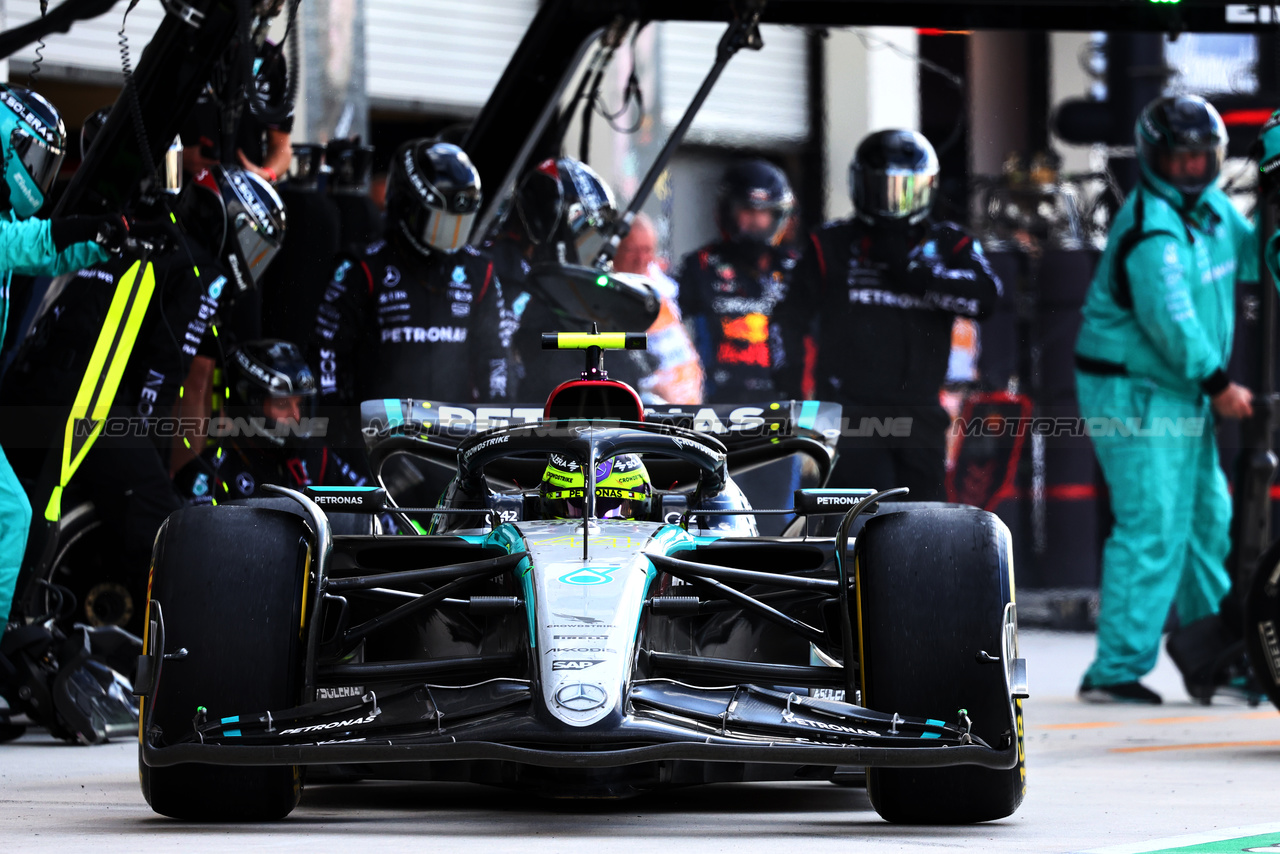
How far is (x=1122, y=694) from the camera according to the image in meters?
8.97

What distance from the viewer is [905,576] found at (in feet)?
15.7

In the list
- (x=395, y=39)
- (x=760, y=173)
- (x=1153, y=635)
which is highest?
(x=395, y=39)

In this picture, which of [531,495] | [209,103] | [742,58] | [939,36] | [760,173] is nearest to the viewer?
[531,495]

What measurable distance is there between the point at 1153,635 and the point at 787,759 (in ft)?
16.3

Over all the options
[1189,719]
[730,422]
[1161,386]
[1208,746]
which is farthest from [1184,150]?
[730,422]

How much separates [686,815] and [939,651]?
2.61 ft

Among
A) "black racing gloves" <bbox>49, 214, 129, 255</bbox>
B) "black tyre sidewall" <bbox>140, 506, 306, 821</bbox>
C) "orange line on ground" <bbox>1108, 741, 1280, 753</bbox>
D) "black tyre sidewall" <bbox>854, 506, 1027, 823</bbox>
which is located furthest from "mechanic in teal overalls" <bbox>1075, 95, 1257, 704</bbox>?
"black tyre sidewall" <bbox>140, 506, 306, 821</bbox>

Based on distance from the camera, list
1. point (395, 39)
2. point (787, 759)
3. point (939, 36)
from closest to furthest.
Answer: point (787, 759) → point (395, 39) → point (939, 36)

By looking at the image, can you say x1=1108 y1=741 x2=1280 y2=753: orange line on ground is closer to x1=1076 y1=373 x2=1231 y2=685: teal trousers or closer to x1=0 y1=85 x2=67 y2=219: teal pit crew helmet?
x1=1076 y1=373 x2=1231 y2=685: teal trousers

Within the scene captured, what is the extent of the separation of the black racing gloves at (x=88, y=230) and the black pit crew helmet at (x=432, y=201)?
184 cm

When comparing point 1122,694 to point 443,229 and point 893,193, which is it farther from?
point 443,229

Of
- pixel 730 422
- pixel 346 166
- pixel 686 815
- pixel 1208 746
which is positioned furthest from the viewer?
pixel 346 166

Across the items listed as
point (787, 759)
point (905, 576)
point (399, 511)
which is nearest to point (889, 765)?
point (787, 759)

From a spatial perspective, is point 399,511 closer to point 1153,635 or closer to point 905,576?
point 905,576
